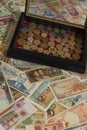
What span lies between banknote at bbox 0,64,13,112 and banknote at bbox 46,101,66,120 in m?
0.13

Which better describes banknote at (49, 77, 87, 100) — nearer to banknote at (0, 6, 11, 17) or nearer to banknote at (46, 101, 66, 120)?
banknote at (46, 101, 66, 120)

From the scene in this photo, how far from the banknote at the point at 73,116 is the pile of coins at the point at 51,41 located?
0.69 ft

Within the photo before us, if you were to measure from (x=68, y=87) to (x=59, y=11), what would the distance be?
430mm

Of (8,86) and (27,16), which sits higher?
(27,16)

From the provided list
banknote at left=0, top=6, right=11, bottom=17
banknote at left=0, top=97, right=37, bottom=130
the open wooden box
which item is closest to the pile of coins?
the open wooden box

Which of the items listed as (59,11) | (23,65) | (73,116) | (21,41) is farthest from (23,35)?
(73,116)

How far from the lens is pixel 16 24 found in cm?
124

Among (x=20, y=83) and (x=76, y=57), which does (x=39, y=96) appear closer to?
(x=20, y=83)

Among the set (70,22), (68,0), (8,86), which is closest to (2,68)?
(8,86)

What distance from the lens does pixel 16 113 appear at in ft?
3.16

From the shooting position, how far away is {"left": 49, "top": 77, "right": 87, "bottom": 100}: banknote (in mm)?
1050

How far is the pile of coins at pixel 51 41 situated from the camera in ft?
3.77

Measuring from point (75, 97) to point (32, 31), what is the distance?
0.34 meters

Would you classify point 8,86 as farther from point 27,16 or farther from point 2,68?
point 27,16
